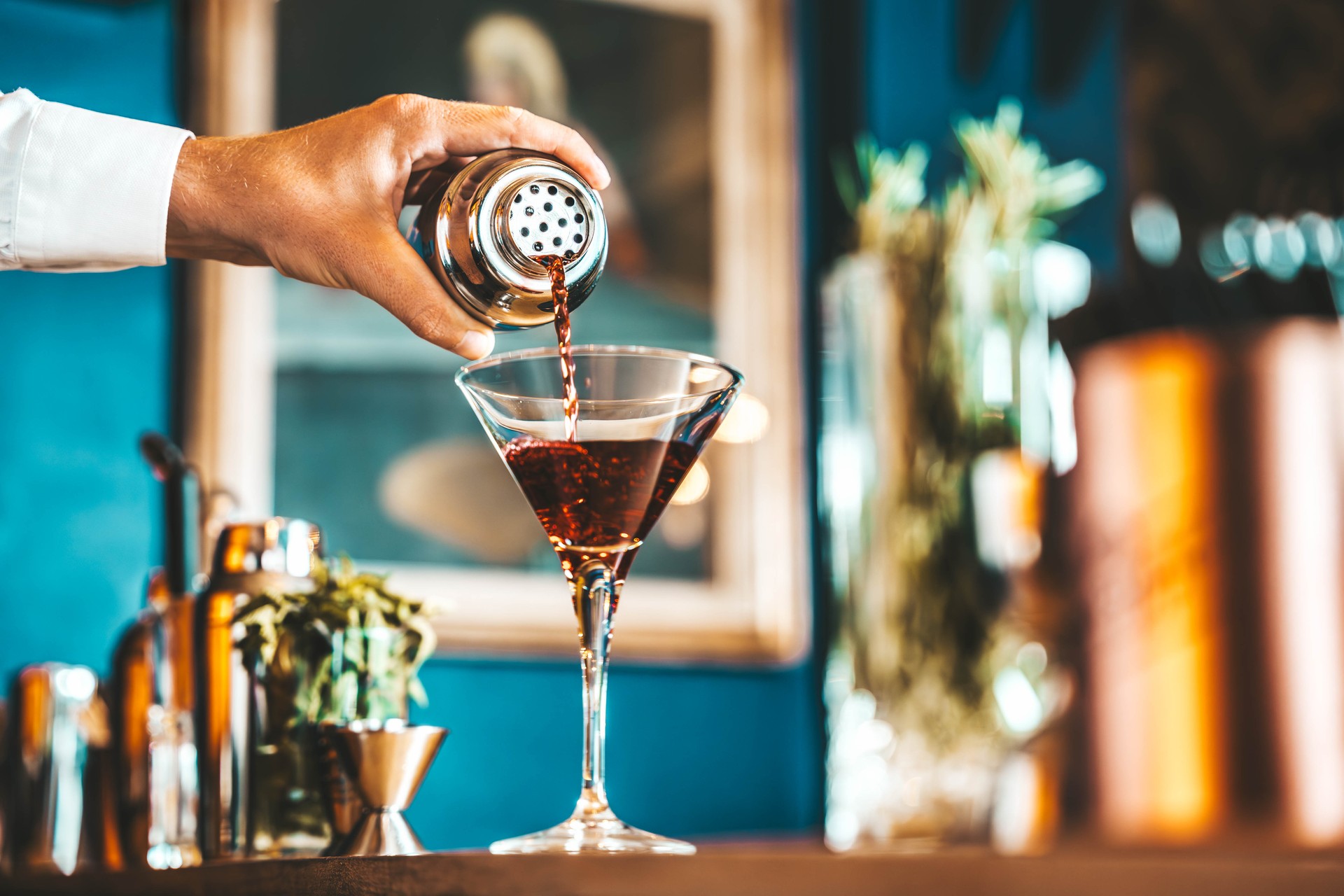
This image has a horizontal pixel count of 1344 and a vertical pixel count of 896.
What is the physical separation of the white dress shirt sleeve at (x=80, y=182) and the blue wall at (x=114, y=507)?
0.84 meters

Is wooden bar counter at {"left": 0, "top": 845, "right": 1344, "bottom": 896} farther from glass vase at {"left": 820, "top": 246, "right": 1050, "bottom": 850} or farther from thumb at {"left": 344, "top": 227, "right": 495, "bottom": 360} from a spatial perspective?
glass vase at {"left": 820, "top": 246, "right": 1050, "bottom": 850}

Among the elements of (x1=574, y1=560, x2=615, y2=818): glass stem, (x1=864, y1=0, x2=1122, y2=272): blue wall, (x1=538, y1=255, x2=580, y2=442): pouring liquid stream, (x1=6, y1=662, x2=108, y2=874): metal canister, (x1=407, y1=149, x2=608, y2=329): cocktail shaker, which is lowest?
(x1=6, y1=662, x2=108, y2=874): metal canister

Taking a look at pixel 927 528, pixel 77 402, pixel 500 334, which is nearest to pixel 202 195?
pixel 77 402

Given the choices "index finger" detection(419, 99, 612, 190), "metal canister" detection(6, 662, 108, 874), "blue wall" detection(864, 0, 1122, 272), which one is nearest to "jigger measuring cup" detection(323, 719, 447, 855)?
"index finger" detection(419, 99, 612, 190)

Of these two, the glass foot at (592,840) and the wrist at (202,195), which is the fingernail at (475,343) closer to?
the wrist at (202,195)

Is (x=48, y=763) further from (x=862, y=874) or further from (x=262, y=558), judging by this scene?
(x=862, y=874)

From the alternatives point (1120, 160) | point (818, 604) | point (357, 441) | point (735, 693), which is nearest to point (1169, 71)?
point (1120, 160)

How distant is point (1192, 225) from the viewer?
7.28 ft

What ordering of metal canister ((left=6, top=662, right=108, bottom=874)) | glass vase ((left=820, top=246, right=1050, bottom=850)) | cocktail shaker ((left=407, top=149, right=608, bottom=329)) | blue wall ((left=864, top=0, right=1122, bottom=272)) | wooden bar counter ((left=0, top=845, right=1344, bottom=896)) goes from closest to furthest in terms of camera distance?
wooden bar counter ((left=0, top=845, right=1344, bottom=896))
cocktail shaker ((left=407, top=149, right=608, bottom=329))
metal canister ((left=6, top=662, right=108, bottom=874))
glass vase ((left=820, top=246, right=1050, bottom=850))
blue wall ((left=864, top=0, right=1122, bottom=272))

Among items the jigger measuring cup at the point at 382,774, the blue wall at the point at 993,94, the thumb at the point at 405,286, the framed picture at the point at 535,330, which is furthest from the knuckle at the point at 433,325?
the blue wall at the point at 993,94

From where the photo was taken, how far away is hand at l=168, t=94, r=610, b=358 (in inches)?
27.8

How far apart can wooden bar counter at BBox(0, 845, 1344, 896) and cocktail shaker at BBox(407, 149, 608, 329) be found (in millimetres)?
320

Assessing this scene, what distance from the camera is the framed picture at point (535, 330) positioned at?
5.46 feet

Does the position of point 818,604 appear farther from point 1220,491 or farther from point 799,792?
point 1220,491
